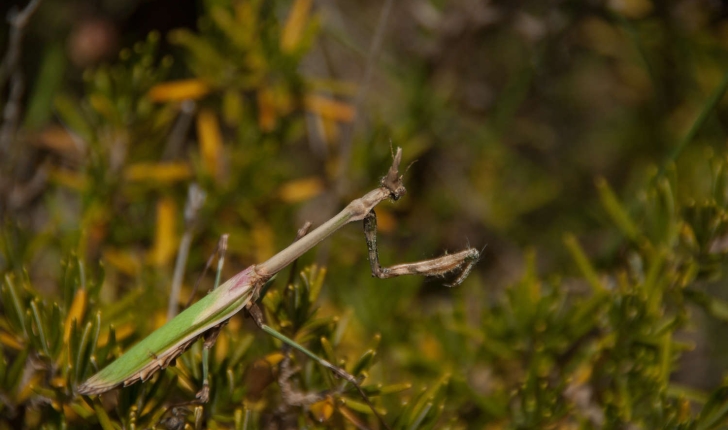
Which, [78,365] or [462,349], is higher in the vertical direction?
[78,365]

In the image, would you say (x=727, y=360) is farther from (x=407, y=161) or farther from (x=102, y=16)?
(x=102, y=16)

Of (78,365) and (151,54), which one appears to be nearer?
(78,365)

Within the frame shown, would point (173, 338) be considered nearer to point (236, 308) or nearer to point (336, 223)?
point (236, 308)

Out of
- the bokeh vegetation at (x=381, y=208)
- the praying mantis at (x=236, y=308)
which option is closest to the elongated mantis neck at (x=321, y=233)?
the praying mantis at (x=236, y=308)

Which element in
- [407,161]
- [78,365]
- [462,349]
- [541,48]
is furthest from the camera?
[541,48]

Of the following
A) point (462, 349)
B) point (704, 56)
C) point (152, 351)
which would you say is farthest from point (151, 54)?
point (704, 56)

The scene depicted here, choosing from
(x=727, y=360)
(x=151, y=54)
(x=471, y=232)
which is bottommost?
(x=727, y=360)

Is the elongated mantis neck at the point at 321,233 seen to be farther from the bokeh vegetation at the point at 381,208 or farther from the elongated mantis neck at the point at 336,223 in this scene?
the bokeh vegetation at the point at 381,208

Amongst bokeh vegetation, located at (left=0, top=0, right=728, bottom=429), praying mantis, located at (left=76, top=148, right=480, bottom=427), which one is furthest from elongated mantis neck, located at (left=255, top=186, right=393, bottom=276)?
bokeh vegetation, located at (left=0, top=0, right=728, bottom=429)
